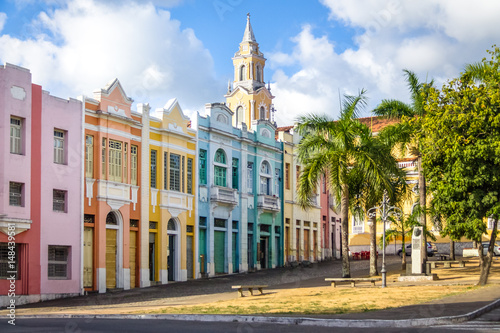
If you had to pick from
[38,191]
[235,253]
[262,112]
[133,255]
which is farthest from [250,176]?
[262,112]

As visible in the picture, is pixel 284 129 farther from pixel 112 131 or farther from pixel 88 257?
pixel 88 257

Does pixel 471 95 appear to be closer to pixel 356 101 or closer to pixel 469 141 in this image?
pixel 469 141

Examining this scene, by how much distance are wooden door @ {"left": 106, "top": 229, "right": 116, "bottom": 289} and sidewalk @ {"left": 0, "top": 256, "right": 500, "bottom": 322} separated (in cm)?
133

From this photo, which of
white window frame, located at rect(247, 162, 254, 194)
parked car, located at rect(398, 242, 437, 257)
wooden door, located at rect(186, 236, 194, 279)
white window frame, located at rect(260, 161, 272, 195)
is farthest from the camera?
parked car, located at rect(398, 242, 437, 257)

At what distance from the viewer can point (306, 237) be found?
5400 centimetres

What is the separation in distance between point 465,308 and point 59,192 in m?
18.0

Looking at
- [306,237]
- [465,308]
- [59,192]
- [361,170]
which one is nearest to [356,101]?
[361,170]

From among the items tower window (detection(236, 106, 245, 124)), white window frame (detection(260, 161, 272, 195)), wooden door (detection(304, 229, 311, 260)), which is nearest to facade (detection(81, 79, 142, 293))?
white window frame (detection(260, 161, 272, 195))

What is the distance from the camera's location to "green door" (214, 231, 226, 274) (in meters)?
42.5

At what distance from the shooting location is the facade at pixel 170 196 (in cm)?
3716

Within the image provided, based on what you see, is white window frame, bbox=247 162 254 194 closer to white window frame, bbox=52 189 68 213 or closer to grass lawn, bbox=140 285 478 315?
grass lawn, bbox=140 285 478 315

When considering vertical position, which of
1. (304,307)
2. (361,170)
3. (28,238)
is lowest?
(304,307)

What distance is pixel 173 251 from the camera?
3878cm

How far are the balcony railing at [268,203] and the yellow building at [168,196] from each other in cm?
692
